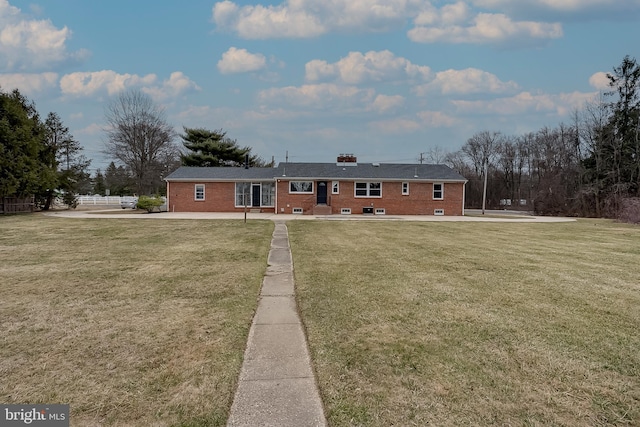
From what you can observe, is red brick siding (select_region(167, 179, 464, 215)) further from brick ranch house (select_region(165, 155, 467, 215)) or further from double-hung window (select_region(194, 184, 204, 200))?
double-hung window (select_region(194, 184, 204, 200))

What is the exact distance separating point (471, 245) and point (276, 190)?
1856 centimetres

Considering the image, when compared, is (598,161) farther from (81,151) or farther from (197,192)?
(81,151)

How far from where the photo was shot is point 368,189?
28.4 meters

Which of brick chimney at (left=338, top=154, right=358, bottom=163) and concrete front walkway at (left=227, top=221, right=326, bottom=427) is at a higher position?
brick chimney at (left=338, top=154, right=358, bottom=163)

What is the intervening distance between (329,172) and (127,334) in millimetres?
25419

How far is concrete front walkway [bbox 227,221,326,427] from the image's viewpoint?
2.54 m

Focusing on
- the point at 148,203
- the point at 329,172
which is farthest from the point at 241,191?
the point at 329,172

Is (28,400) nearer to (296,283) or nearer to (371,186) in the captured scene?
(296,283)

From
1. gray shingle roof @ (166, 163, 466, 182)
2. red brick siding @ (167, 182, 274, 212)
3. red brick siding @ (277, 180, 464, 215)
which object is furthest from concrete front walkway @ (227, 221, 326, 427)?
red brick siding @ (167, 182, 274, 212)

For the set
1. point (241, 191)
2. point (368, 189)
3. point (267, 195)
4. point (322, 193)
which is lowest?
point (267, 195)

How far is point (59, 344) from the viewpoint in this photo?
12.2 feet

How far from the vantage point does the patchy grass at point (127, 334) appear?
2.74m

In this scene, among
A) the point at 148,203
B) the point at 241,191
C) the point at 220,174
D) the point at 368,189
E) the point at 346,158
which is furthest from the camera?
the point at 346,158

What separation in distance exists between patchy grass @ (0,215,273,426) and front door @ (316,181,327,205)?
19.7 meters
